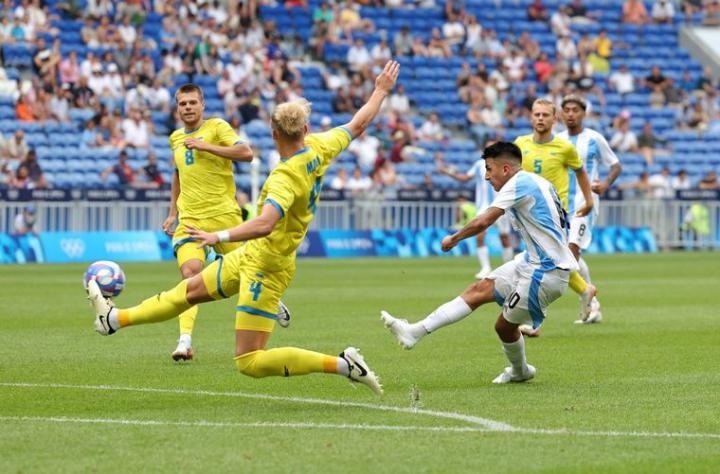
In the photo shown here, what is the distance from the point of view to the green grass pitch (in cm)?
788

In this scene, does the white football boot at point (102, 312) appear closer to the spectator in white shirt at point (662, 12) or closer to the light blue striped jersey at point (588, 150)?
the light blue striped jersey at point (588, 150)

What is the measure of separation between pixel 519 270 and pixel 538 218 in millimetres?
420

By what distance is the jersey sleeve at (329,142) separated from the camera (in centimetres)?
985

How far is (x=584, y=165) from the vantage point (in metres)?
17.4

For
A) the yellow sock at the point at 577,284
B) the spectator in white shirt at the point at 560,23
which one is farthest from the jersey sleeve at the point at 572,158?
the spectator in white shirt at the point at 560,23

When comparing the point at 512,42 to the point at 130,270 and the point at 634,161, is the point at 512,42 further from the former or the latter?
the point at 130,270

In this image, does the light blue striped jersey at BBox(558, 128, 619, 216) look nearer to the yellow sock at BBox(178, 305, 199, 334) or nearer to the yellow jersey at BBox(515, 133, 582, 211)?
the yellow jersey at BBox(515, 133, 582, 211)

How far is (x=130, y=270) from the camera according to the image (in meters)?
28.7

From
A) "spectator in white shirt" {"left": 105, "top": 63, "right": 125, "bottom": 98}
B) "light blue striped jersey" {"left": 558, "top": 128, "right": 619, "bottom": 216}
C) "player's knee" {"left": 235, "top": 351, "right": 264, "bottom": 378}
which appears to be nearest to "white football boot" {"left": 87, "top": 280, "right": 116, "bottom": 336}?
"player's knee" {"left": 235, "top": 351, "right": 264, "bottom": 378}

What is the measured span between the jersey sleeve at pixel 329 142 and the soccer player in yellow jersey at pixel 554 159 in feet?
19.4

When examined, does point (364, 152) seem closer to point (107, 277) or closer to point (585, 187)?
point (585, 187)

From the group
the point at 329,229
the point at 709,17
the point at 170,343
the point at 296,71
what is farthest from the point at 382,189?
the point at 170,343

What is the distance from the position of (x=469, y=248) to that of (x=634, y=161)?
7549 mm

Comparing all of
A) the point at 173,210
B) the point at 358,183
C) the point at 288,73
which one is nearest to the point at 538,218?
the point at 173,210
